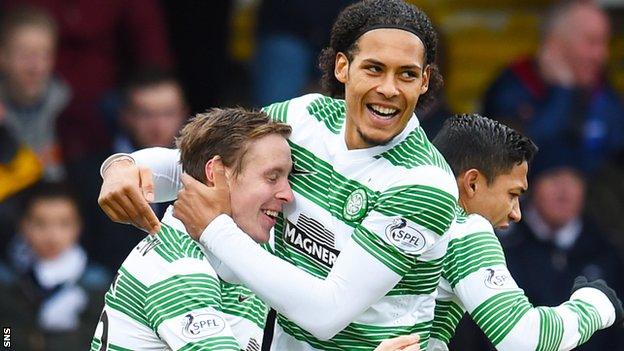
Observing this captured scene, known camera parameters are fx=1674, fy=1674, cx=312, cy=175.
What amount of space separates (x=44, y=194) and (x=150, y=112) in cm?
76

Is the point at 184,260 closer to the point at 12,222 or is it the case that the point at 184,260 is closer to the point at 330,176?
the point at 330,176

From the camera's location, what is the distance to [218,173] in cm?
468

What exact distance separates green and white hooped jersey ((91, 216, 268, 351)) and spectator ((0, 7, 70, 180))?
3.59 m

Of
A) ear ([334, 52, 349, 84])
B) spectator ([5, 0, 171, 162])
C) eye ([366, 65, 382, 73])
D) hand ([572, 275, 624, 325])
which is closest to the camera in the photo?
eye ([366, 65, 382, 73])

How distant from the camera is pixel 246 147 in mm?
4699

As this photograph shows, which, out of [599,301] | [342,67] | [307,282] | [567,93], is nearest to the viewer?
[307,282]

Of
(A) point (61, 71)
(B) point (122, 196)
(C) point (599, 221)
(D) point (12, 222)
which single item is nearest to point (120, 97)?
(A) point (61, 71)

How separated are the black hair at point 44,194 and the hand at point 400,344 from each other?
347cm

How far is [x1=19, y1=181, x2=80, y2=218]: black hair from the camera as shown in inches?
309

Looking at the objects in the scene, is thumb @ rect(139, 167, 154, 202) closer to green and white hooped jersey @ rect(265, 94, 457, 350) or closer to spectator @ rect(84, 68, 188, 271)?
green and white hooped jersey @ rect(265, 94, 457, 350)

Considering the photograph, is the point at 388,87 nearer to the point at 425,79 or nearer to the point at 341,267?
the point at 425,79

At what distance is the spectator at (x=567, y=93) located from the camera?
8734 millimetres

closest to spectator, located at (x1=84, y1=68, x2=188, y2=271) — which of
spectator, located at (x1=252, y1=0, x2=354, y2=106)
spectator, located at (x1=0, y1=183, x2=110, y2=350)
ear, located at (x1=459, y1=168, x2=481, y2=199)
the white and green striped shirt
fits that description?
spectator, located at (x1=0, y1=183, x2=110, y2=350)

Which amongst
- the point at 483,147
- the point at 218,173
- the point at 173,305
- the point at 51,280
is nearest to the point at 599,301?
the point at 483,147
